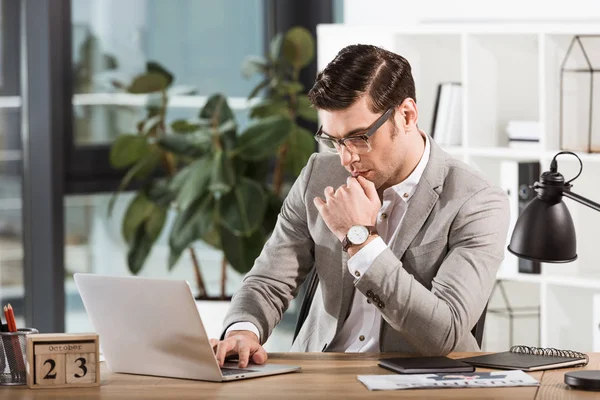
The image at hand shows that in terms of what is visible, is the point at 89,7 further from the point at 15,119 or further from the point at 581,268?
the point at 581,268

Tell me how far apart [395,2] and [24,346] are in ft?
8.97

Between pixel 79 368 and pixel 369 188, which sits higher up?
pixel 369 188

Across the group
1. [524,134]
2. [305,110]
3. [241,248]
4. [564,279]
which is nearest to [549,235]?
[564,279]

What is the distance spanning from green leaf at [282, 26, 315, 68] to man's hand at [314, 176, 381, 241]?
2324mm

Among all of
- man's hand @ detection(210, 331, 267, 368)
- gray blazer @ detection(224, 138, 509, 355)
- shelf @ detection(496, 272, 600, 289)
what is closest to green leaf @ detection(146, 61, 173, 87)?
shelf @ detection(496, 272, 600, 289)

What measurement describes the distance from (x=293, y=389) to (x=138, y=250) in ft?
8.15

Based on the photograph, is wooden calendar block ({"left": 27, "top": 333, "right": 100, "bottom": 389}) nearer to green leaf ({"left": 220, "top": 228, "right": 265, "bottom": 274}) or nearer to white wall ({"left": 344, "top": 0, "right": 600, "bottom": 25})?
green leaf ({"left": 220, "top": 228, "right": 265, "bottom": 274})

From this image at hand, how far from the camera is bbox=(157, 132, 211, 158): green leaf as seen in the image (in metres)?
4.16

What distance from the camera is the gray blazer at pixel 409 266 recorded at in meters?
2.14

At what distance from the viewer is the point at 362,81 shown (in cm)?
234

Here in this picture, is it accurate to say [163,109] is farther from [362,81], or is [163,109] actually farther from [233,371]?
[233,371]

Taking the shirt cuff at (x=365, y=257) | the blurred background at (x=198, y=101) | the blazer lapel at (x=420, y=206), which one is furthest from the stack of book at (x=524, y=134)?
the shirt cuff at (x=365, y=257)

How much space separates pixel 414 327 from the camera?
2.14 m

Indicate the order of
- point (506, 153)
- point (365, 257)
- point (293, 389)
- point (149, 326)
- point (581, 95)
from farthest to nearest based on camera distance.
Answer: point (506, 153) → point (581, 95) → point (365, 257) → point (149, 326) → point (293, 389)
